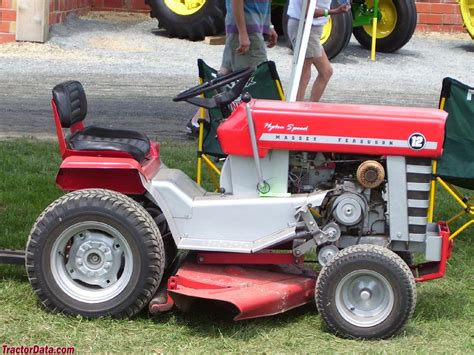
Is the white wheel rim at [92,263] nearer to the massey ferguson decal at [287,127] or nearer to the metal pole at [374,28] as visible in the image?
the massey ferguson decal at [287,127]

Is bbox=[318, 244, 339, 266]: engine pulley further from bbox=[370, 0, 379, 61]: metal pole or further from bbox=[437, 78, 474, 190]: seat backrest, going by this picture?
bbox=[370, 0, 379, 61]: metal pole

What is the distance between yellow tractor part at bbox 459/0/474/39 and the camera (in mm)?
15414

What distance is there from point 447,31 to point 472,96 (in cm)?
1185

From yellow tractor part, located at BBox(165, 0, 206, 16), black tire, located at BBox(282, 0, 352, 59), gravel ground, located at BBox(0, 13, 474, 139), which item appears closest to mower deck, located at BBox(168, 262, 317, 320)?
gravel ground, located at BBox(0, 13, 474, 139)

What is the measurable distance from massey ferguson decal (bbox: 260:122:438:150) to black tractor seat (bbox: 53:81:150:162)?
0.67m

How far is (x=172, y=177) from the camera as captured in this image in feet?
15.9

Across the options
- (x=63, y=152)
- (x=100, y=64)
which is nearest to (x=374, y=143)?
(x=63, y=152)

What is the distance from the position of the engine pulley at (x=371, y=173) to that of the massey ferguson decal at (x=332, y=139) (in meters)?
0.10

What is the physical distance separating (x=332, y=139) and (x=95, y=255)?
1.27 meters

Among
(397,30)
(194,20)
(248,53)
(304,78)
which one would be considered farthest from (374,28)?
(248,53)

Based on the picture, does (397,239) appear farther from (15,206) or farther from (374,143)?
(15,206)

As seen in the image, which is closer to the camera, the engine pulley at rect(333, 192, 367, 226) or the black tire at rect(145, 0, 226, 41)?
the engine pulley at rect(333, 192, 367, 226)

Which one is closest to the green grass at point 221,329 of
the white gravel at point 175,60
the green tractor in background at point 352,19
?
the white gravel at point 175,60

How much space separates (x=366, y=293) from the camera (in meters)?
4.49
